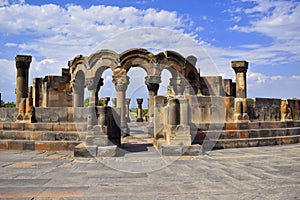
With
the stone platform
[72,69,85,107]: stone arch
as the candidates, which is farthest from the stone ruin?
the stone platform

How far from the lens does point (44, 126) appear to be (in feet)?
27.5

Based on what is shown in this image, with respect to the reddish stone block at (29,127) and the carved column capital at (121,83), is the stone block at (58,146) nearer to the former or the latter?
the reddish stone block at (29,127)

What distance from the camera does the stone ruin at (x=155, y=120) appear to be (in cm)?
696

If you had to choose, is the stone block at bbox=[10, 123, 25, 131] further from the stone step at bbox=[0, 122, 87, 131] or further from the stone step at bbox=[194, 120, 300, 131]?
the stone step at bbox=[194, 120, 300, 131]

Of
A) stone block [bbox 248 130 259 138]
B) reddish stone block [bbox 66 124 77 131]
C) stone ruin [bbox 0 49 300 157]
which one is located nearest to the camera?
stone ruin [bbox 0 49 300 157]

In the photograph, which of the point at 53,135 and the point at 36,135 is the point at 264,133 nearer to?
the point at 53,135

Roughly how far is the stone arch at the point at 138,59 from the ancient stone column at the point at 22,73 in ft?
19.0

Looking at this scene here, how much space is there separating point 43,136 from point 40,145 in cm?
32

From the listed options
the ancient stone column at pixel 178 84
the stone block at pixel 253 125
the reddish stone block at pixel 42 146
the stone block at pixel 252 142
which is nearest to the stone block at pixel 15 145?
the reddish stone block at pixel 42 146

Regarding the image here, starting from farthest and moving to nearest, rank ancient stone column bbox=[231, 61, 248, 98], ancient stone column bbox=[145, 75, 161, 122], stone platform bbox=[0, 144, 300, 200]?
1. ancient stone column bbox=[231, 61, 248, 98]
2. ancient stone column bbox=[145, 75, 161, 122]
3. stone platform bbox=[0, 144, 300, 200]

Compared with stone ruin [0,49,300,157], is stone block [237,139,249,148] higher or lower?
lower

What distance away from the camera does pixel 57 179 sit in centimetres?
431

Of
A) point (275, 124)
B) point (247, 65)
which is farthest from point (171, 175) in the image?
point (247, 65)

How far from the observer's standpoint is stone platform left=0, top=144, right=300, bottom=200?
3564 mm
